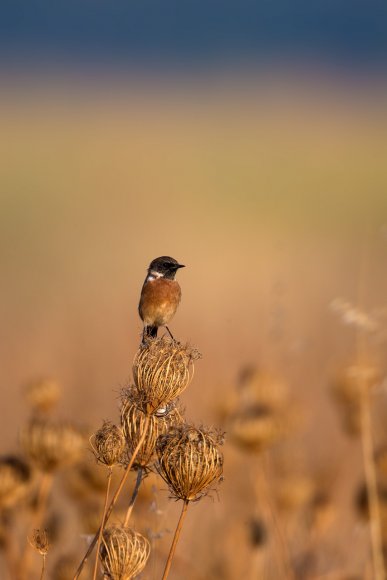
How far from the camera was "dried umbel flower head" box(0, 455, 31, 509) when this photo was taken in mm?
4551

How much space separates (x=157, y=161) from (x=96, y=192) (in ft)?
66.7

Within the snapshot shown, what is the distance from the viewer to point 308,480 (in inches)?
251

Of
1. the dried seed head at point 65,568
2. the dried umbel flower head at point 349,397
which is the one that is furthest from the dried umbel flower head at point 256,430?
the dried seed head at point 65,568

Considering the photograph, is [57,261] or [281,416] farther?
[57,261]

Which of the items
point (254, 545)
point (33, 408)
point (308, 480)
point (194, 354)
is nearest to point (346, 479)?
point (308, 480)

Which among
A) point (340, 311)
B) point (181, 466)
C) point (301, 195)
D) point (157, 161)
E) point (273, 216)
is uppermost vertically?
point (157, 161)

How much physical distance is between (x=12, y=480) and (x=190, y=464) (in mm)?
1575

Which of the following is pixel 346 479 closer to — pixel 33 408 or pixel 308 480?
pixel 308 480

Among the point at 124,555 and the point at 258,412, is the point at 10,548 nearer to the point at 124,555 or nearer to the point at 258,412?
the point at 124,555

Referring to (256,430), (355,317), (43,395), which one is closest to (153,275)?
(43,395)

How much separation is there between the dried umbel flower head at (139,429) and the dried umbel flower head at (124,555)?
346 millimetres

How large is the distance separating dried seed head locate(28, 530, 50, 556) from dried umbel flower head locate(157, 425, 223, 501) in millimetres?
474

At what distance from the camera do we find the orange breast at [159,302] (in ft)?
18.4

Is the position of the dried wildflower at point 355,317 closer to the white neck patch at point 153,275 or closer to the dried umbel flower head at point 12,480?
the white neck patch at point 153,275
